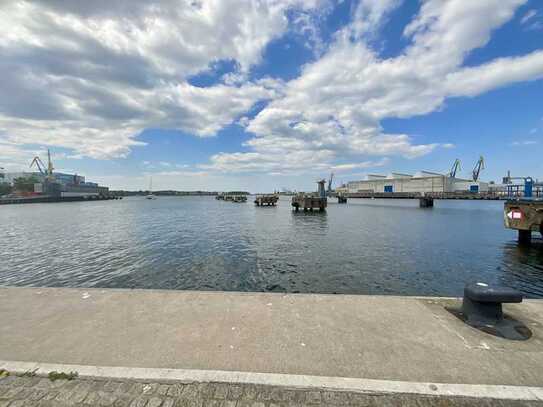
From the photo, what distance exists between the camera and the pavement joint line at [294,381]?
2.65 m

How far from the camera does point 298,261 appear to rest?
14.9 metres

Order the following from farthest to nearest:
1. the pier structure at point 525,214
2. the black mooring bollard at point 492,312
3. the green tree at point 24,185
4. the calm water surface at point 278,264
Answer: the green tree at point 24,185 < the pier structure at point 525,214 < the calm water surface at point 278,264 < the black mooring bollard at point 492,312

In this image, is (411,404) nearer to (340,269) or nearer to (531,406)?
(531,406)

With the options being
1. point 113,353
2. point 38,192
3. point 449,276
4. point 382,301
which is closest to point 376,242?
point 449,276

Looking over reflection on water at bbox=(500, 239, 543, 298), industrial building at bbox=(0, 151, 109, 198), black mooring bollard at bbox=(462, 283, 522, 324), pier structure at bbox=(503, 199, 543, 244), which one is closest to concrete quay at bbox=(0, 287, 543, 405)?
black mooring bollard at bbox=(462, 283, 522, 324)

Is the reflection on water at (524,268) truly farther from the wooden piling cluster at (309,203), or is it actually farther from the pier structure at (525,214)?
the wooden piling cluster at (309,203)

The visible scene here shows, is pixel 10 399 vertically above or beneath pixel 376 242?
above

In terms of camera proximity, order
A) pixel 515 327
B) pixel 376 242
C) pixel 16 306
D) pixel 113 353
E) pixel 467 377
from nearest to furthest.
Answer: pixel 467 377, pixel 113 353, pixel 515 327, pixel 16 306, pixel 376 242

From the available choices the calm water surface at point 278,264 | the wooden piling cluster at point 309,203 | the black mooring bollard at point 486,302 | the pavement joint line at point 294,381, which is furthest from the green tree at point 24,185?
the black mooring bollard at point 486,302

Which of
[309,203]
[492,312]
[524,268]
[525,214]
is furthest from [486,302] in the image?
[309,203]

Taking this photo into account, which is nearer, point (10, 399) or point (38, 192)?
point (10, 399)

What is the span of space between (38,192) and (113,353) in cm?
17398

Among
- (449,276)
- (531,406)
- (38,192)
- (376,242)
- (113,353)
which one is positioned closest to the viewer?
(531,406)

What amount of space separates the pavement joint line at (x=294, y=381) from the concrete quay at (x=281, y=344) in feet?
0.04
